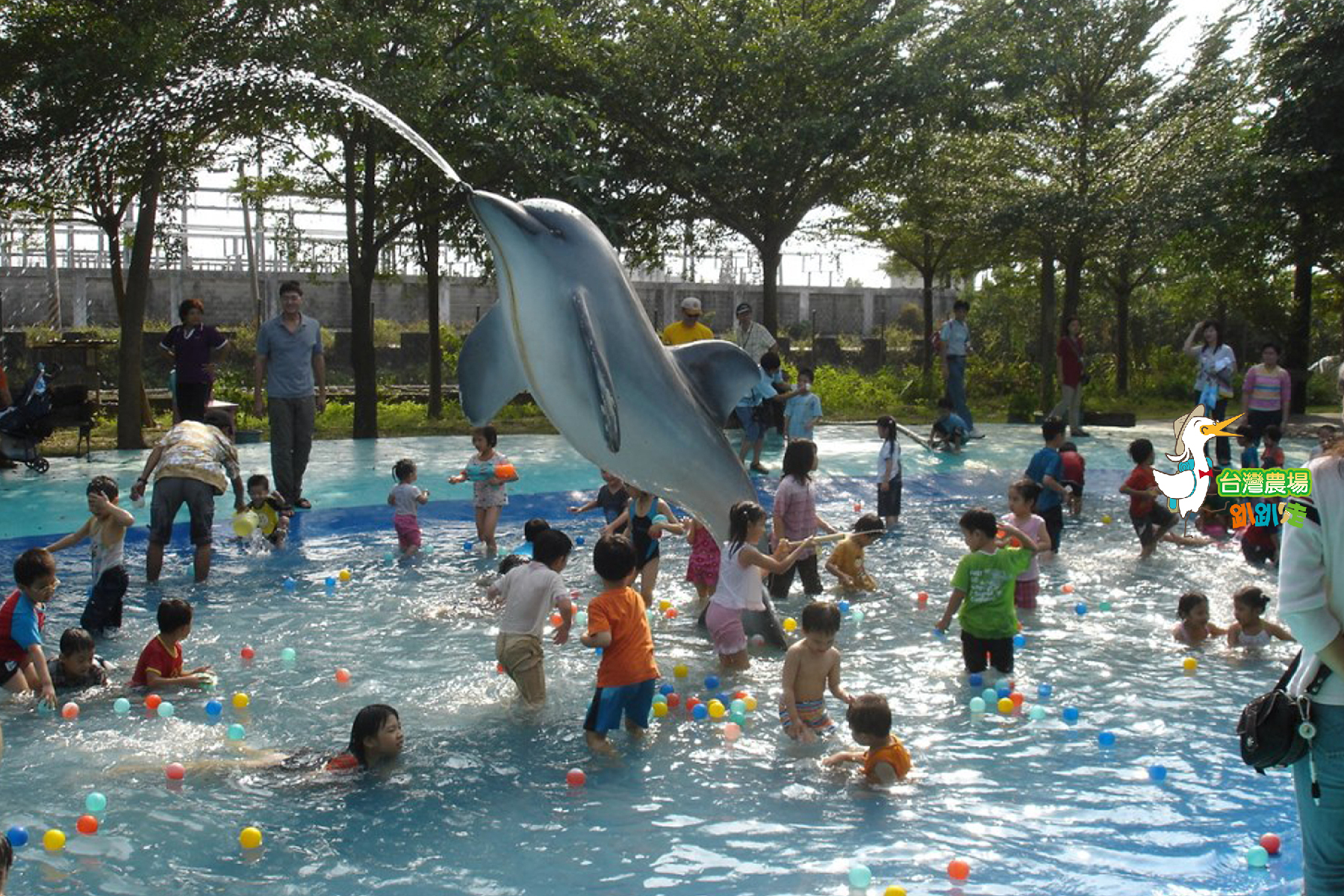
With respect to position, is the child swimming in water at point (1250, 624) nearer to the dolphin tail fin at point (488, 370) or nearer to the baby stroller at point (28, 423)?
the dolphin tail fin at point (488, 370)

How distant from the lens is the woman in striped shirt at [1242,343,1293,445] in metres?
15.1

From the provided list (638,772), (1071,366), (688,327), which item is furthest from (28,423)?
(1071,366)

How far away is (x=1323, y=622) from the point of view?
3.51 metres

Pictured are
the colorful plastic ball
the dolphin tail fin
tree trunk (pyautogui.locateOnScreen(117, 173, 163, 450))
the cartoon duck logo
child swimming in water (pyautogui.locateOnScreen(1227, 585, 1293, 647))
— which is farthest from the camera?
tree trunk (pyautogui.locateOnScreen(117, 173, 163, 450))

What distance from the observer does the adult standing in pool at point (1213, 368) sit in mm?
16283

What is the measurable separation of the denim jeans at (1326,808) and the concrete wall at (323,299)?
22.2 m

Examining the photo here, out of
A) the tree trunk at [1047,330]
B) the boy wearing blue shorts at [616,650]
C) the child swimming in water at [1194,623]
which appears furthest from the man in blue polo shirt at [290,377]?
the tree trunk at [1047,330]

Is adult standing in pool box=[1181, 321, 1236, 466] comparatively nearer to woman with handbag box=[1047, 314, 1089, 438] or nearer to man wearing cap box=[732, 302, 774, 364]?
woman with handbag box=[1047, 314, 1089, 438]

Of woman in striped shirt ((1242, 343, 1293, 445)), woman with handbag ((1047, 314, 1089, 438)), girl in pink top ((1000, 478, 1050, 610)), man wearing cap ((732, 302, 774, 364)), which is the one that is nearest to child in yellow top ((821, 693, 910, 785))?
girl in pink top ((1000, 478, 1050, 610))

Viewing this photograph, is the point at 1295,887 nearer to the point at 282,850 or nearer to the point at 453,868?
the point at 453,868

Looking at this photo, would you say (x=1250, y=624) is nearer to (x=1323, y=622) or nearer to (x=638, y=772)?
(x=638, y=772)

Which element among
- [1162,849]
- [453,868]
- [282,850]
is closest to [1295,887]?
[1162,849]

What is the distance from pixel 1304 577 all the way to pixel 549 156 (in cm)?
1471

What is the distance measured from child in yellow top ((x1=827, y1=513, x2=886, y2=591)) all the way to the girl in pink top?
1.26 metres
